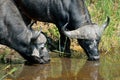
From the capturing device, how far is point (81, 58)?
33.4ft

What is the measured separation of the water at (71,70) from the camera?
8.78 metres

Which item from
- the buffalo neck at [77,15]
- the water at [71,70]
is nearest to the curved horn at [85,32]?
the buffalo neck at [77,15]

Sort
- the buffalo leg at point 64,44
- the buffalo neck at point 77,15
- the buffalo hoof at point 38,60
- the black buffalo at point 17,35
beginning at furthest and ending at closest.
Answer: the buffalo leg at point 64,44
the buffalo neck at point 77,15
the buffalo hoof at point 38,60
the black buffalo at point 17,35

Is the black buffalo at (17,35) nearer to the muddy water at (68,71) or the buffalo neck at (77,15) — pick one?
the muddy water at (68,71)

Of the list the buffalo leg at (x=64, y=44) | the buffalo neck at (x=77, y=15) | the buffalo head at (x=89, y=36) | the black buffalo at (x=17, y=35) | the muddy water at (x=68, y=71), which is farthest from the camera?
the buffalo leg at (x=64, y=44)

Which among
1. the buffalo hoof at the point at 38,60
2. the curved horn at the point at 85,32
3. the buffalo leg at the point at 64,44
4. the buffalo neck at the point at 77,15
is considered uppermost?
the buffalo neck at the point at 77,15

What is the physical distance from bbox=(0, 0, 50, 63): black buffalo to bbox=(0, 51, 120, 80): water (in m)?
0.30

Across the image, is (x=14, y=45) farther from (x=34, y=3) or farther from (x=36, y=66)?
(x=34, y=3)

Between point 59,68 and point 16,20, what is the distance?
1.24 metres

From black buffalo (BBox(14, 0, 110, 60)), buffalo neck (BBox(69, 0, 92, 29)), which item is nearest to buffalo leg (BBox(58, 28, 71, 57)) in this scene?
black buffalo (BBox(14, 0, 110, 60))

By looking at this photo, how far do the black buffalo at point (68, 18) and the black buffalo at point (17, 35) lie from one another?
77cm

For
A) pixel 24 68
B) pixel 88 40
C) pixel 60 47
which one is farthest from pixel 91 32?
pixel 24 68

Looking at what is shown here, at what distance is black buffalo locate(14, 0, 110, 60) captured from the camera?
10055 mm

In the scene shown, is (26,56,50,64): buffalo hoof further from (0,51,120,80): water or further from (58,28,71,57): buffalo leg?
(58,28,71,57): buffalo leg
